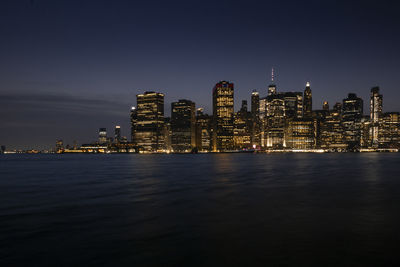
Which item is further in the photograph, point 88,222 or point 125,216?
point 125,216

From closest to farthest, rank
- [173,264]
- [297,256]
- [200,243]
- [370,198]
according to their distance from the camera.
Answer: [173,264] → [297,256] → [200,243] → [370,198]

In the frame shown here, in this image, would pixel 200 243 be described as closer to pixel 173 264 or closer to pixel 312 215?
pixel 173 264

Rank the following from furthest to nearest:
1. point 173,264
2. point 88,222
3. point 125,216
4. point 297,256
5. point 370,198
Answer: point 370,198, point 125,216, point 88,222, point 297,256, point 173,264

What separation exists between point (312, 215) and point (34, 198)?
94.1 feet

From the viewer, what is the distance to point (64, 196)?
34.8 metres

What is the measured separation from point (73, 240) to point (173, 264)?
693 cm

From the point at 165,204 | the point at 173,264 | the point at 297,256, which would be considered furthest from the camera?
the point at 165,204

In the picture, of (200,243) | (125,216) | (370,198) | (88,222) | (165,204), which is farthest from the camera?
(370,198)

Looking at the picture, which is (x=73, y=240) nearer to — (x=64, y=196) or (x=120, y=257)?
(x=120, y=257)

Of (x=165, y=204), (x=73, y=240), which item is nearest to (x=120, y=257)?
(x=73, y=240)

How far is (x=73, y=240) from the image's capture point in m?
17.0

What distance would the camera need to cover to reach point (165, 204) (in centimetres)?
2939

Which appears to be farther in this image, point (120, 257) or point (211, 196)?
point (211, 196)

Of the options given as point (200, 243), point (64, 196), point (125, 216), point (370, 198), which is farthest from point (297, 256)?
point (64, 196)
